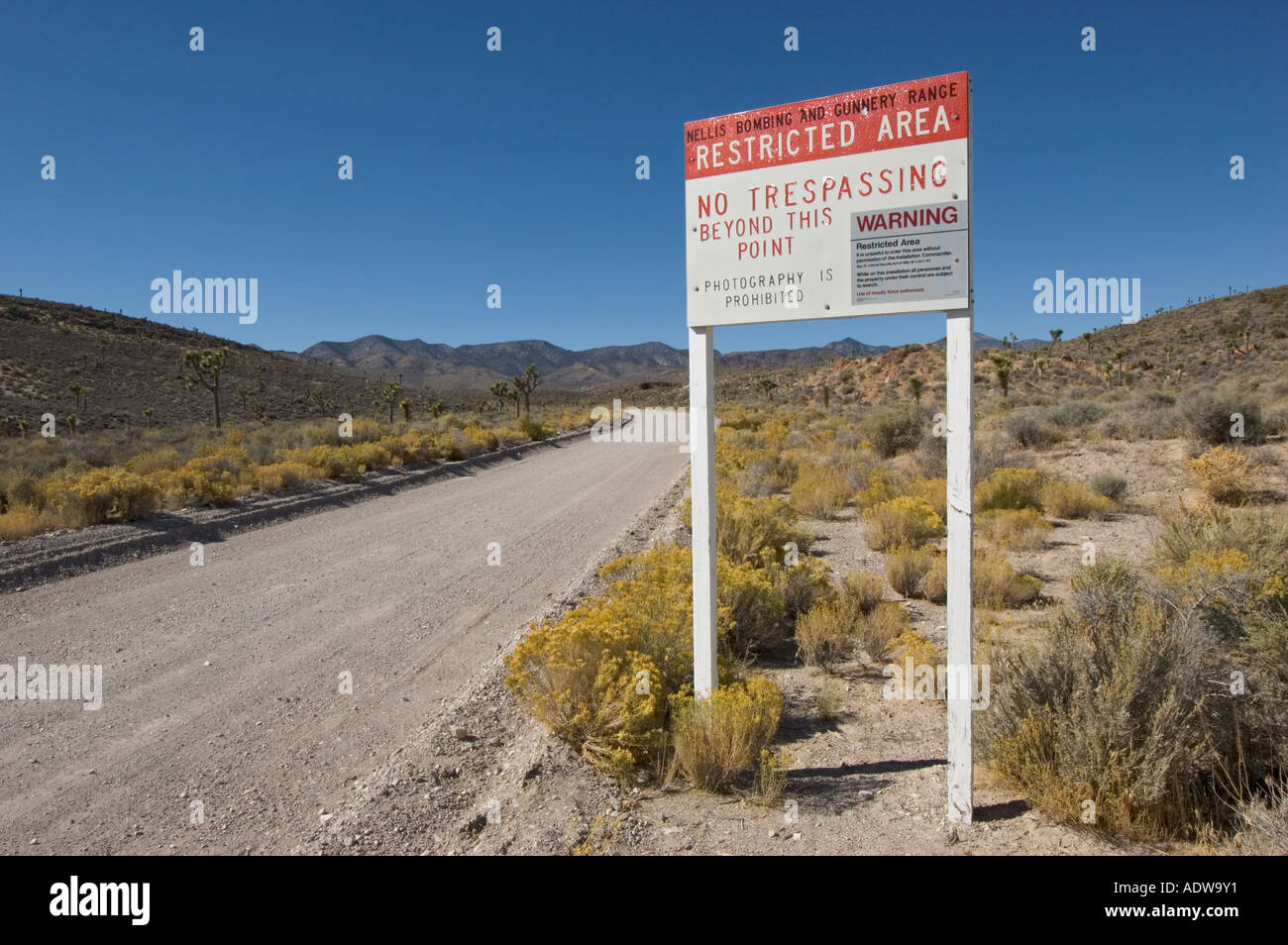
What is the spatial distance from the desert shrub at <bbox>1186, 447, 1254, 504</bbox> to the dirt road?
27.2 feet

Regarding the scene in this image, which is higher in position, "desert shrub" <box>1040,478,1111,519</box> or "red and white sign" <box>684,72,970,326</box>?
"red and white sign" <box>684,72,970,326</box>

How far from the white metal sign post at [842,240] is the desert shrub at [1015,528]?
550cm

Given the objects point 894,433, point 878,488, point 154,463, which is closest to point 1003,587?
point 878,488

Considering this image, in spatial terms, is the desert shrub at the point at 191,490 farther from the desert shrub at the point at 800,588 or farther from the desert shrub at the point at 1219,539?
the desert shrub at the point at 1219,539

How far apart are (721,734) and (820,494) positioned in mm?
8118

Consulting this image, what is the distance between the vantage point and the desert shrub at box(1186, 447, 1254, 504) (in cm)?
936

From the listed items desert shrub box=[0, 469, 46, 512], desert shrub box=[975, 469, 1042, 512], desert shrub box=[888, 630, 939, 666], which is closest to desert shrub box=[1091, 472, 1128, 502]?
desert shrub box=[975, 469, 1042, 512]

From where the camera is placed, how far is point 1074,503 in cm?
963

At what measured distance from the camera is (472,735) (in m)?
4.48

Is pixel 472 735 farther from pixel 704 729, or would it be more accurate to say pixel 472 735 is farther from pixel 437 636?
pixel 437 636

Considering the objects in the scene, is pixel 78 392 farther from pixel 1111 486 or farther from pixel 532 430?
pixel 1111 486

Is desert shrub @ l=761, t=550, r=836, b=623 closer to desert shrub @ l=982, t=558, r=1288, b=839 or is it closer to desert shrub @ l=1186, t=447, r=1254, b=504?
desert shrub @ l=982, t=558, r=1288, b=839
